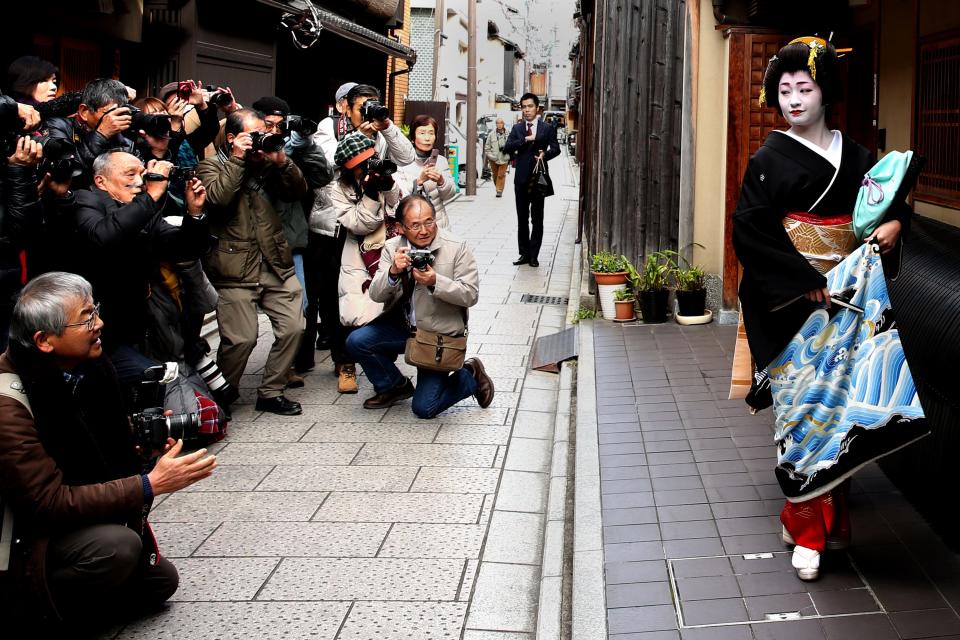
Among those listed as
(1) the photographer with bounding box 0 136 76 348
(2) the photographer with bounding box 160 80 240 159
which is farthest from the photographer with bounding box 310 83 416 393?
(1) the photographer with bounding box 0 136 76 348

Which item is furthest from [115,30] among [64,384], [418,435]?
[64,384]

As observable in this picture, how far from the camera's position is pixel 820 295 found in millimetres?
4398

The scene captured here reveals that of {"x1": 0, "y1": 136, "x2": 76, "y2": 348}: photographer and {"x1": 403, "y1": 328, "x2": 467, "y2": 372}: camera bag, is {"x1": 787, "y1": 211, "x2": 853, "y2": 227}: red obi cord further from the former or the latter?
{"x1": 0, "y1": 136, "x2": 76, "y2": 348}: photographer

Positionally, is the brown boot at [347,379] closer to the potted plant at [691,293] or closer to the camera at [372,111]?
the camera at [372,111]

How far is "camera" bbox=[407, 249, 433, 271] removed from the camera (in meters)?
7.03

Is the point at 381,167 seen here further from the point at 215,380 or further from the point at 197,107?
the point at 215,380

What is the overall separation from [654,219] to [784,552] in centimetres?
634

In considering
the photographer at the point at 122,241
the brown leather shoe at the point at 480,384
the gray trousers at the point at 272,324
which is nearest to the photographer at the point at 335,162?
the gray trousers at the point at 272,324

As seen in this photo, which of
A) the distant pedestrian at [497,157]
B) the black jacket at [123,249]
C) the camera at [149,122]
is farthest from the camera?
the distant pedestrian at [497,157]

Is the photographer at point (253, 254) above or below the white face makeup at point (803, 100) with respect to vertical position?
below

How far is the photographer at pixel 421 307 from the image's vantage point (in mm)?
7305

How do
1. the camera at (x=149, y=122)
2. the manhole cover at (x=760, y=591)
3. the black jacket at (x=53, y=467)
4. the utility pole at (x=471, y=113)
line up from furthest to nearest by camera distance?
1. the utility pole at (x=471, y=113)
2. the camera at (x=149, y=122)
3. the manhole cover at (x=760, y=591)
4. the black jacket at (x=53, y=467)

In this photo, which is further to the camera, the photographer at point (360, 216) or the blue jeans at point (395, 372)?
the photographer at point (360, 216)

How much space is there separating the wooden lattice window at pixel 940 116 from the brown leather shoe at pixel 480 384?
349 centimetres
